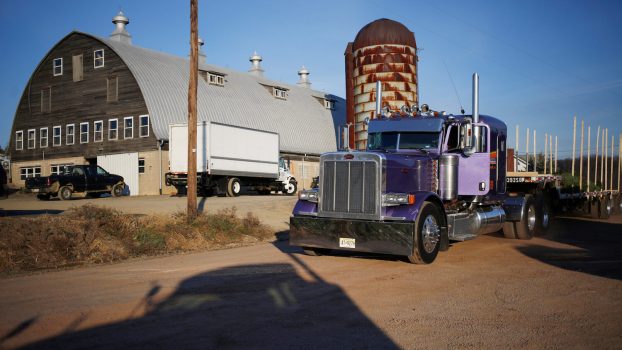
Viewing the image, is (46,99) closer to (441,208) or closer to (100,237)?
(100,237)

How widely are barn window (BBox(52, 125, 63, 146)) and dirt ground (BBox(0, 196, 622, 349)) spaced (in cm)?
3650

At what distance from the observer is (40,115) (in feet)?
152

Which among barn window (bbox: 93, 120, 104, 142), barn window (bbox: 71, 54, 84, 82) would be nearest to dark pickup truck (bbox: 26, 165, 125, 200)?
barn window (bbox: 93, 120, 104, 142)

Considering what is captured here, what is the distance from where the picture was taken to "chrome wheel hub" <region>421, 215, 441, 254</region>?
410 inches

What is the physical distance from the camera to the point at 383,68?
28969 mm

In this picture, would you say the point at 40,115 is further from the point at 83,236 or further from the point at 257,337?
the point at 257,337

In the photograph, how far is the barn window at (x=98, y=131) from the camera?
4194 cm

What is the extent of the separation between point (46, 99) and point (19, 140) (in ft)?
15.1

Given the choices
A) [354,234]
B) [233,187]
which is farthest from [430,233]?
[233,187]

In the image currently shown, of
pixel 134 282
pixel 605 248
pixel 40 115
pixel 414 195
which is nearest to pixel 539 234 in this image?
pixel 605 248

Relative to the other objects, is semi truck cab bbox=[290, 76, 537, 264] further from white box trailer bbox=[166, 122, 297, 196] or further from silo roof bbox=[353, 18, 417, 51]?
white box trailer bbox=[166, 122, 297, 196]

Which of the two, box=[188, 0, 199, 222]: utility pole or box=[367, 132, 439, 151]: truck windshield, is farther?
box=[188, 0, 199, 222]: utility pole

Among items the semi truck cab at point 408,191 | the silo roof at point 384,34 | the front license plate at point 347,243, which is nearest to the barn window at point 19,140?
the silo roof at point 384,34

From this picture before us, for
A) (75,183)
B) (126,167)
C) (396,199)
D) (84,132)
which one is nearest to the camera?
(396,199)
